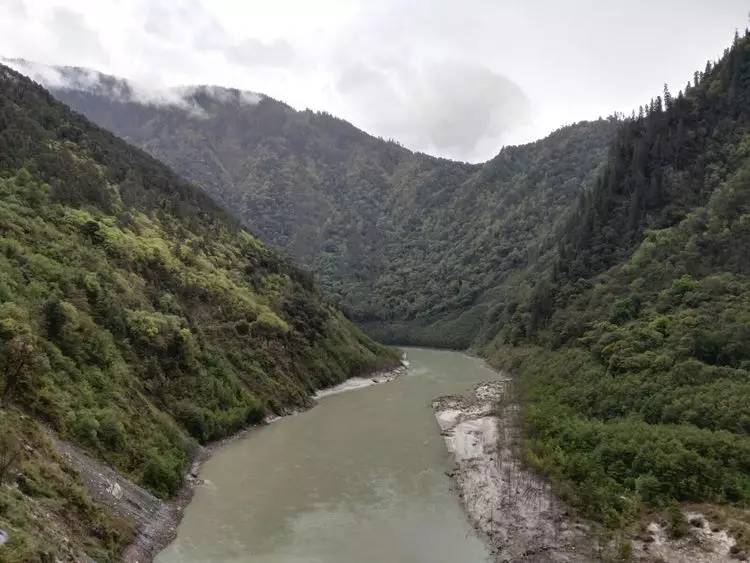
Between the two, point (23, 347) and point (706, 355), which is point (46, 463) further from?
point (706, 355)

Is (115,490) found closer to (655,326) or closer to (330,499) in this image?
(330,499)

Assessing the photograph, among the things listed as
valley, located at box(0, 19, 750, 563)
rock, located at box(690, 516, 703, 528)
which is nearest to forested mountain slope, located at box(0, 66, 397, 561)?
valley, located at box(0, 19, 750, 563)

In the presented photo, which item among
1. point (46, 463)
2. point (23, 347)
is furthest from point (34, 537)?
point (23, 347)

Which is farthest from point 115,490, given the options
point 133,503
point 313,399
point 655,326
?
point 655,326

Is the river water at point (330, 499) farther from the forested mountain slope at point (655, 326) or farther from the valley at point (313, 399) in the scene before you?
the forested mountain slope at point (655, 326)

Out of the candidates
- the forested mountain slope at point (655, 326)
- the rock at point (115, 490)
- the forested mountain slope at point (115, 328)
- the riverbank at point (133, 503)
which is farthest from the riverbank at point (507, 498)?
the rock at point (115, 490)

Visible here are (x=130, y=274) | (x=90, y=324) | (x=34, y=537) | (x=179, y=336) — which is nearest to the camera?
(x=34, y=537)
